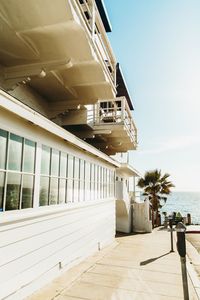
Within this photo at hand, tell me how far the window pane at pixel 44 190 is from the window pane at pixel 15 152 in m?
1.08

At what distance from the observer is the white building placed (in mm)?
4957

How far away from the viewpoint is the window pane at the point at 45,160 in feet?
20.6

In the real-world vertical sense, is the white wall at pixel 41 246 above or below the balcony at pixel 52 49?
below

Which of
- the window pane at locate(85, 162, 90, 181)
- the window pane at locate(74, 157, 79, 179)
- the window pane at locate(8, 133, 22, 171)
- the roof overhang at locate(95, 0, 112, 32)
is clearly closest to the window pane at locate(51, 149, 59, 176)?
the window pane at locate(74, 157, 79, 179)

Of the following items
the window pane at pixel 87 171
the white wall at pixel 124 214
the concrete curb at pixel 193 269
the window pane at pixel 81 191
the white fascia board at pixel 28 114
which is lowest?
the concrete curb at pixel 193 269

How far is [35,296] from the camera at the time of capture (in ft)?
17.8

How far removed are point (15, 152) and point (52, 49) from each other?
3351 millimetres

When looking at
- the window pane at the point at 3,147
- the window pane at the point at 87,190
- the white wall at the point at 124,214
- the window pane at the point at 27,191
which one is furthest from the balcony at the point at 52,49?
the white wall at the point at 124,214

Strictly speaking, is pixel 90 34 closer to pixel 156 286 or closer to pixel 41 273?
pixel 41 273

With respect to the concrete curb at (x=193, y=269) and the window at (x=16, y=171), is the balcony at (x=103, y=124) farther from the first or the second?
the concrete curb at (x=193, y=269)

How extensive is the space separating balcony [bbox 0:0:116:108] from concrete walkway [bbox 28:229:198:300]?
5.55m

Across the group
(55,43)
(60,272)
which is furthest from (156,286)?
(55,43)

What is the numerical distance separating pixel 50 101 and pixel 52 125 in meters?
4.24

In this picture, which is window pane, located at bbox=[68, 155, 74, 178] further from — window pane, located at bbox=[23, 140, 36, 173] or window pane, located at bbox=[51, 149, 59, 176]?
window pane, located at bbox=[23, 140, 36, 173]
